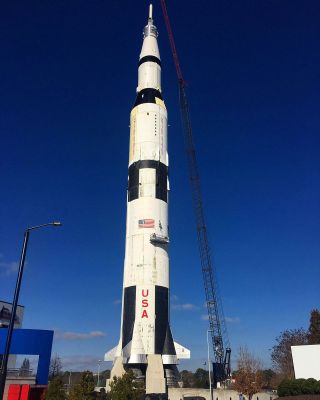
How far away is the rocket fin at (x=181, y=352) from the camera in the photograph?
3934 cm

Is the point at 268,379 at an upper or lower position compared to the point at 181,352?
lower

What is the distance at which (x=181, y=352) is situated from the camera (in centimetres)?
3956

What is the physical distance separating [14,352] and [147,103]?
105 feet

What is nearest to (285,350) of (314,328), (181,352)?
(314,328)

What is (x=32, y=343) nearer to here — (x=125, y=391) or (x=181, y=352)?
(x=181, y=352)

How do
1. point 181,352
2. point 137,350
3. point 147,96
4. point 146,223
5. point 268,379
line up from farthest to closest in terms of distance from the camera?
point 268,379, point 147,96, point 146,223, point 181,352, point 137,350

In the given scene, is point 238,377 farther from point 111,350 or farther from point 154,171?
point 154,171

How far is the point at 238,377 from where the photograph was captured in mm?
49594

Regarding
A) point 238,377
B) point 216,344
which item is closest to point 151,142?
point 238,377

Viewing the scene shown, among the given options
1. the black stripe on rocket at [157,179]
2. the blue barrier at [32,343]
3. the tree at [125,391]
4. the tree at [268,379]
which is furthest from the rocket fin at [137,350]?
the tree at [268,379]

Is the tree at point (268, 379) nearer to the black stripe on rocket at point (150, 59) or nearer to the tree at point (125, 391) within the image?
the tree at point (125, 391)

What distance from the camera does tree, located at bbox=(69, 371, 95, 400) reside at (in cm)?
2525

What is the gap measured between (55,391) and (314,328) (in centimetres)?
6598

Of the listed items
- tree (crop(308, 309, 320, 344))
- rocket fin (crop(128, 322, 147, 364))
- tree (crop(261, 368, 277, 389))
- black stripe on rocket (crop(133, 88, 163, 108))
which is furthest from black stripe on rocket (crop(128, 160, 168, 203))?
tree (crop(308, 309, 320, 344))
